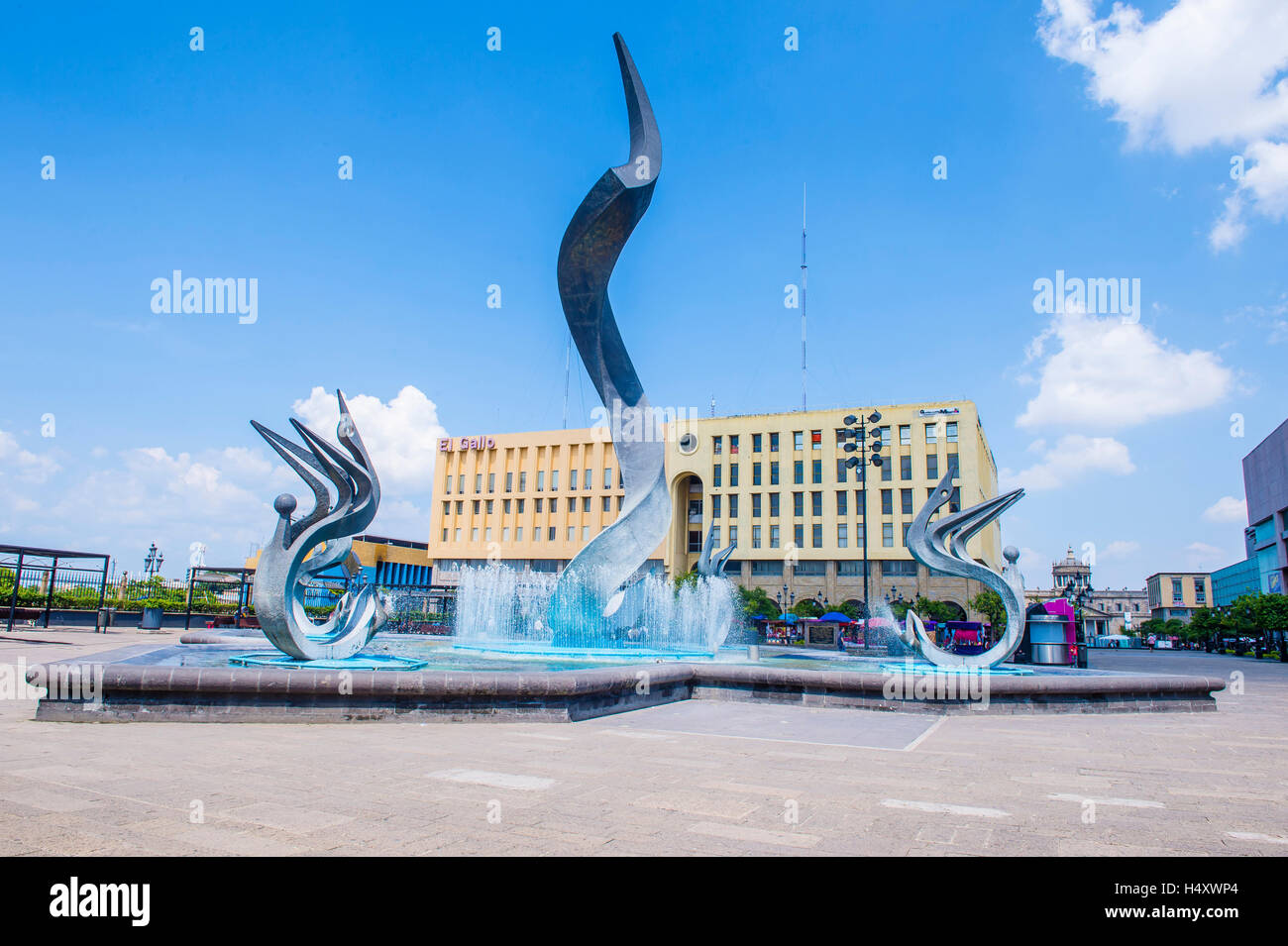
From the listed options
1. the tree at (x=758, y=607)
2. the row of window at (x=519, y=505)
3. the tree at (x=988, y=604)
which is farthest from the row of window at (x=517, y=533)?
the tree at (x=988, y=604)

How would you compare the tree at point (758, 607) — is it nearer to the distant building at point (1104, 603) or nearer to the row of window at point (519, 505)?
the row of window at point (519, 505)

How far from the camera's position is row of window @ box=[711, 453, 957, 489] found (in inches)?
2056

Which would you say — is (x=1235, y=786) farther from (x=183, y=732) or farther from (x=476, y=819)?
(x=183, y=732)

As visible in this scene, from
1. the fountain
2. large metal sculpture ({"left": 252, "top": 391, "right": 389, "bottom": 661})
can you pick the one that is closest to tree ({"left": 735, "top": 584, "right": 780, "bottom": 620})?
the fountain

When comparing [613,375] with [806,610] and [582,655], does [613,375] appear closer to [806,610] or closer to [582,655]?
[582,655]

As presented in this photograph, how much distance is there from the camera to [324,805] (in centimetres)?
471

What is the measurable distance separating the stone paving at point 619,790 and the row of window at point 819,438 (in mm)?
42615

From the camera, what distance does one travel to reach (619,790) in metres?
5.39

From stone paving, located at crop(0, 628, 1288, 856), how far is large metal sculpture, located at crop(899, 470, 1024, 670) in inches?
196

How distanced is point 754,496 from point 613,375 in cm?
3990

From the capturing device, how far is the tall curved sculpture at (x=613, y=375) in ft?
56.0

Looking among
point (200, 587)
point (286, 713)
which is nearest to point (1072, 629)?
point (286, 713)

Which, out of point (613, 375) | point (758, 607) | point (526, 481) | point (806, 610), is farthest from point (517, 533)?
point (613, 375)
